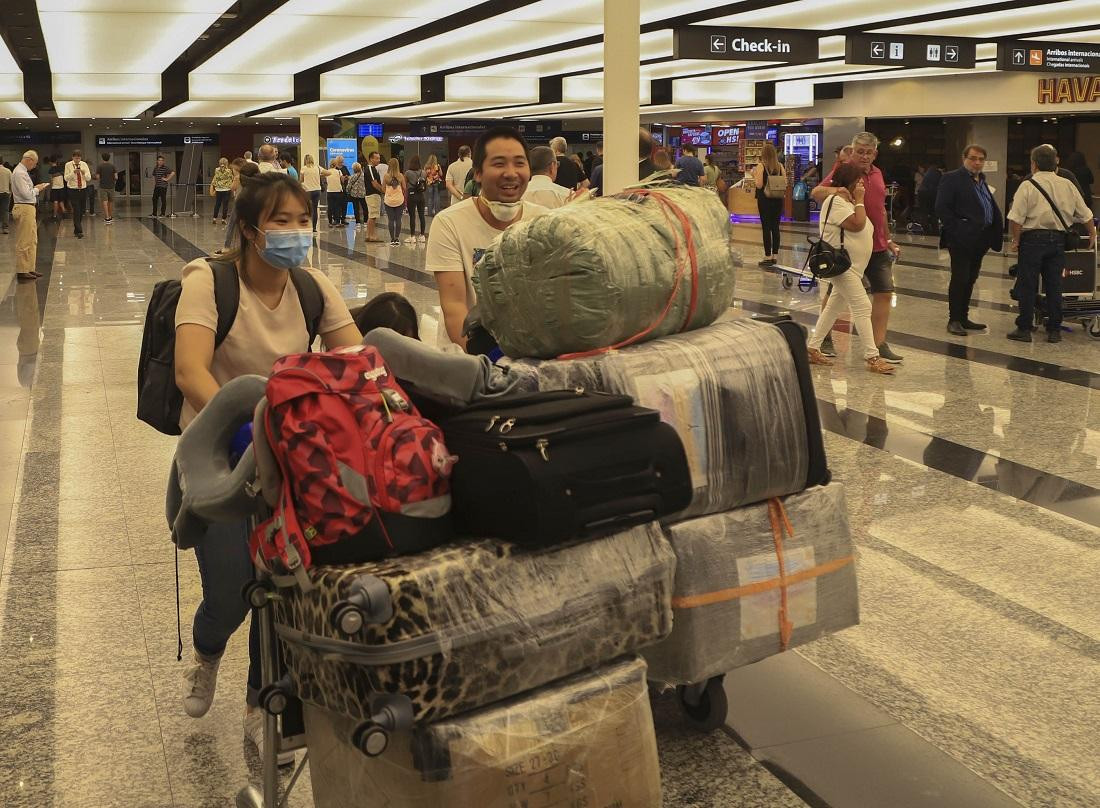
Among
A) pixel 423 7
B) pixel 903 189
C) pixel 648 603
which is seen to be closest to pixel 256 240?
pixel 648 603

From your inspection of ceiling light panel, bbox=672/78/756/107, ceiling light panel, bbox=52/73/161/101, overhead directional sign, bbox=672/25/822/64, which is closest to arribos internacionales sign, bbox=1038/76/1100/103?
ceiling light panel, bbox=672/78/756/107

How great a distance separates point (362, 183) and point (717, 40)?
11.5 m

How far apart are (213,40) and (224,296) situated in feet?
54.9

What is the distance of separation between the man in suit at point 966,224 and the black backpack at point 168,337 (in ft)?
27.6

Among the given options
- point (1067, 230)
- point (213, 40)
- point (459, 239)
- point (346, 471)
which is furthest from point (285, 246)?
point (213, 40)

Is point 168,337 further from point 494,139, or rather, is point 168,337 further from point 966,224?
point 966,224

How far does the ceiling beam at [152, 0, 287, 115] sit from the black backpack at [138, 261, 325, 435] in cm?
1164

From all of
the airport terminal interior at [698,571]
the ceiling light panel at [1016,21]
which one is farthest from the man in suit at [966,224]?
the ceiling light panel at [1016,21]

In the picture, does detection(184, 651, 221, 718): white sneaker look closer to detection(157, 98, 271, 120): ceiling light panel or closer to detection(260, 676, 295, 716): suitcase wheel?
detection(260, 676, 295, 716): suitcase wheel

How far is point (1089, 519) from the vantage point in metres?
5.34

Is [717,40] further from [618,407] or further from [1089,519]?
[618,407]

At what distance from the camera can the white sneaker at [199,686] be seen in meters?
3.33

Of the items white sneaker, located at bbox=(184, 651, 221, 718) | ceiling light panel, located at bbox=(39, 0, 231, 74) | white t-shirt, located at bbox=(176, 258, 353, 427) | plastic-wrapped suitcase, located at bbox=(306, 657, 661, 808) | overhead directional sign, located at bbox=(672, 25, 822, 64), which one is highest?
ceiling light panel, located at bbox=(39, 0, 231, 74)

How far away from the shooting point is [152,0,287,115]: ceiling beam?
47.9 feet
